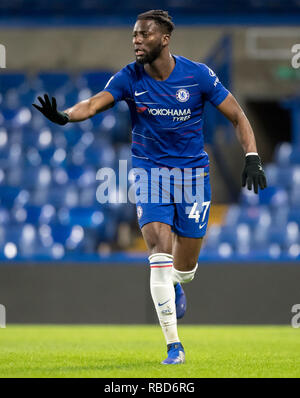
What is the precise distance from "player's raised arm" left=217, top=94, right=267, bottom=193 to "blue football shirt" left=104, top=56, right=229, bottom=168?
9 centimetres

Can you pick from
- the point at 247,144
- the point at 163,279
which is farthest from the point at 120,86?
the point at 163,279

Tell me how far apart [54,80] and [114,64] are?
4.18 ft

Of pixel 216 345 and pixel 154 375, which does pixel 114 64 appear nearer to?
pixel 216 345

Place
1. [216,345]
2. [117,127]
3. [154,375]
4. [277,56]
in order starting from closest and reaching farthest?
[154,375]
[216,345]
[117,127]
[277,56]

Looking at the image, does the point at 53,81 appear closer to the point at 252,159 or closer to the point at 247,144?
the point at 247,144

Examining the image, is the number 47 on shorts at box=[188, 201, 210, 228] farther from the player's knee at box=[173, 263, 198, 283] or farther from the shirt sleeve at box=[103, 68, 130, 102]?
the shirt sleeve at box=[103, 68, 130, 102]

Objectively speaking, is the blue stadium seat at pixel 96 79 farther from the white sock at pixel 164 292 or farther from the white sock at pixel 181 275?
the white sock at pixel 164 292

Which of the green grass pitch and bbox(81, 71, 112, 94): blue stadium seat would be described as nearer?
the green grass pitch

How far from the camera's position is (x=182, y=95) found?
6.18 meters

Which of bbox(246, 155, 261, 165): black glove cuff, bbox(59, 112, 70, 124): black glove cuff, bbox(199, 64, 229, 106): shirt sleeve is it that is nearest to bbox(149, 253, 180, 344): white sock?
bbox(246, 155, 261, 165): black glove cuff

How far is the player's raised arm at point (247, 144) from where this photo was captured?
587 centimetres

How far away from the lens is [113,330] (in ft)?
32.9

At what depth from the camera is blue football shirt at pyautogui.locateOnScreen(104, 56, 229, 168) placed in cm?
616
